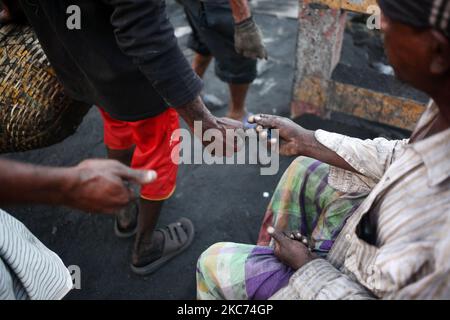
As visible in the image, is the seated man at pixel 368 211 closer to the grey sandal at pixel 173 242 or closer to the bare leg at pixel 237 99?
the grey sandal at pixel 173 242

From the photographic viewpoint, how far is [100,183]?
131cm

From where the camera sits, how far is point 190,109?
196 cm

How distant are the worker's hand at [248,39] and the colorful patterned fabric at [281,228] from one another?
1.27m

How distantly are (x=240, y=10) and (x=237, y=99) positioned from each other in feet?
2.76

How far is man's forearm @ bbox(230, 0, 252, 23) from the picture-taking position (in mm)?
2851

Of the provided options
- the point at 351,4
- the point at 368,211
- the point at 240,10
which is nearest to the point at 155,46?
the point at 368,211

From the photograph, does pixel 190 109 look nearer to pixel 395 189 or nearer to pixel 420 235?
pixel 395 189

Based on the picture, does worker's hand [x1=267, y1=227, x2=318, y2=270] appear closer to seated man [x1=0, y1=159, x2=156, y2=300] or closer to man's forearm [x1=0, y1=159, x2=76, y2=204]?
seated man [x1=0, y1=159, x2=156, y2=300]

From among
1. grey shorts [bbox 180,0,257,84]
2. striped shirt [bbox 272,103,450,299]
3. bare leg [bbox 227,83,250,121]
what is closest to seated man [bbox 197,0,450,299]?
striped shirt [bbox 272,103,450,299]

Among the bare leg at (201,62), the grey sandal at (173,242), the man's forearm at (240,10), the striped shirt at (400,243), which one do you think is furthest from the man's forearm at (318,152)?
the bare leg at (201,62)

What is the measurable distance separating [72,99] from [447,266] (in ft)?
6.65

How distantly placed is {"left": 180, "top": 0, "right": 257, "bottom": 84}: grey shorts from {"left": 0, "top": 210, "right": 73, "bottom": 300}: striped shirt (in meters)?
2.05

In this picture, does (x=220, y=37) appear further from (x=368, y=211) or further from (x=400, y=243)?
(x=400, y=243)
